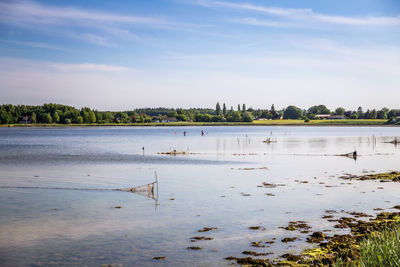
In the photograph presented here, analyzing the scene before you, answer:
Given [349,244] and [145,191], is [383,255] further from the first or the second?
[145,191]

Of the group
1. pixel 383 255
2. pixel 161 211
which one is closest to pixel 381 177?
pixel 161 211

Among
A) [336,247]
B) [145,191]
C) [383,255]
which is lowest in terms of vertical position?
[145,191]

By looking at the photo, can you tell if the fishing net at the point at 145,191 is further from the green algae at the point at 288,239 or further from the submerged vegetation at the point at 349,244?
the green algae at the point at 288,239

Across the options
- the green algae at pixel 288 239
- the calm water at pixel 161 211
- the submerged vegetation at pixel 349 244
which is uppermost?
the submerged vegetation at pixel 349 244

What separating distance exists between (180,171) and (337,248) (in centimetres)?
2965

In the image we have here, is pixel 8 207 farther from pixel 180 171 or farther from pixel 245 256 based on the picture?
pixel 180 171

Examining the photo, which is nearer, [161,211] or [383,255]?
[383,255]

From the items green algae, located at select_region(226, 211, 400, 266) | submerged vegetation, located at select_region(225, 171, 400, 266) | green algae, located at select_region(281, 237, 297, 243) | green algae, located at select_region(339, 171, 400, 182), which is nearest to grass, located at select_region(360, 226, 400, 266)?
submerged vegetation, located at select_region(225, 171, 400, 266)

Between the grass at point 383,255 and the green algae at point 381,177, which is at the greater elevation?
the grass at point 383,255

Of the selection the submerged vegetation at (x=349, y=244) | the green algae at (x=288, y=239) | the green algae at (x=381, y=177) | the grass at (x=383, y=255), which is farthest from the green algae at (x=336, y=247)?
the green algae at (x=381, y=177)

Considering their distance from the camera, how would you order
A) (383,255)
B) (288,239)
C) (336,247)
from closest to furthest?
(383,255)
(336,247)
(288,239)

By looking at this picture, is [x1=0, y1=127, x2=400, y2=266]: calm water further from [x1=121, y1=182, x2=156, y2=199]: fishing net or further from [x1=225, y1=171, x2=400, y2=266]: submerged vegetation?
[x1=121, y1=182, x2=156, y2=199]: fishing net

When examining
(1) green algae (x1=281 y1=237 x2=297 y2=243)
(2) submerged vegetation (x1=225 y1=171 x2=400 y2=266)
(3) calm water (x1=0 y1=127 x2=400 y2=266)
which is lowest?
(3) calm water (x1=0 y1=127 x2=400 y2=266)

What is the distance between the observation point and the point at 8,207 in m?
25.7
